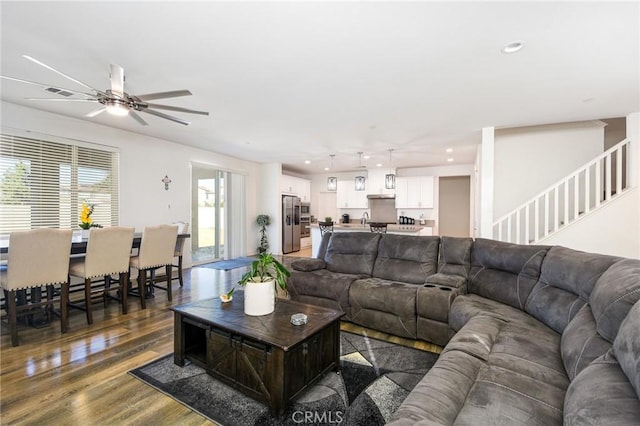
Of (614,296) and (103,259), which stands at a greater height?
(614,296)

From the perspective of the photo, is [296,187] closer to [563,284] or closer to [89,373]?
[89,373]

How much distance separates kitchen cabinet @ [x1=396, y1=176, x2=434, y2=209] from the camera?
8.06 m

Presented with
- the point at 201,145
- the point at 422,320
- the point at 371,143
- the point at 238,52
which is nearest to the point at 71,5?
the point at 238,52

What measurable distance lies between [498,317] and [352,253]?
1.81 metres

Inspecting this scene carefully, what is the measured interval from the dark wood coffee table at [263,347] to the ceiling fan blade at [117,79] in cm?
195

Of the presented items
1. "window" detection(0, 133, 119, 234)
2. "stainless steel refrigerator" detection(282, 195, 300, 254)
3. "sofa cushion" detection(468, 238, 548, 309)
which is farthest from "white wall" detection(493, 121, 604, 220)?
"window" detection(0, 133, 119, 234)

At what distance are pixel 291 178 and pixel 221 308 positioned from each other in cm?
641

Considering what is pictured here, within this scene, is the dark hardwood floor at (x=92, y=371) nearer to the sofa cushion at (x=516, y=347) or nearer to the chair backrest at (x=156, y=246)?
the chair backrest at (x=156, y=246)

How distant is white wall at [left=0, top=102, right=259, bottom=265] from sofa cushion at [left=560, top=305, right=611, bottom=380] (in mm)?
5688

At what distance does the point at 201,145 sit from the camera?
19.4 ft

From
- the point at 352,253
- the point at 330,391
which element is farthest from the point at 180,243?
the point at 330,391

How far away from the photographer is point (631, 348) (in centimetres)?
97

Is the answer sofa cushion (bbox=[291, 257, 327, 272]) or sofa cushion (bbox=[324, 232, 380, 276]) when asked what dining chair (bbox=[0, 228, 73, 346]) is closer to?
sofa cushion (bbox=[291, 257, 327, 272])

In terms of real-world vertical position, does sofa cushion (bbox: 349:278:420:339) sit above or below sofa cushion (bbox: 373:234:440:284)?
below
